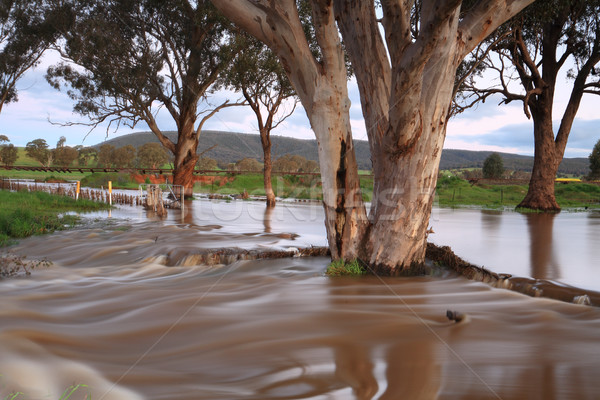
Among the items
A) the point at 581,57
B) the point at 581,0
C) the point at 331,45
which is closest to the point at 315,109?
the point at 331,45

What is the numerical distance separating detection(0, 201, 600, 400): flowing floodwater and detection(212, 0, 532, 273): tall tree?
0.75 metres

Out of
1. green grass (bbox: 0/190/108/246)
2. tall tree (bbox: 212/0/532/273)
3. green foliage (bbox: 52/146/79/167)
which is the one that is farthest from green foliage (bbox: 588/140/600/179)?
green foliage (bbox: 52/146/79/167)

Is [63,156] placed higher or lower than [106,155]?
lower

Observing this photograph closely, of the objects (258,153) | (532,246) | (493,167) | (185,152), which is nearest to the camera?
(532,246)

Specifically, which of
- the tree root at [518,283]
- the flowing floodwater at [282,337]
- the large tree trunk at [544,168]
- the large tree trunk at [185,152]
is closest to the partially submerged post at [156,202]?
the large tree trunk at [185,152]

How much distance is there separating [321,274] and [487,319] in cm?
268

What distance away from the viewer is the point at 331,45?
5.69 meters

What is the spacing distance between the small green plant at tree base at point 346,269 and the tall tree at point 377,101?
4.2 inches

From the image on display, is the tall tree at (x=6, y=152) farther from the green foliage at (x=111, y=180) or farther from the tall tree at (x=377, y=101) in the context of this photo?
the tall tree at (x=377, y=101)

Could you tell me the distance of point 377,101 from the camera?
5.99 m

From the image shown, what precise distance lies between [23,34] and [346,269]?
27035 millimetres

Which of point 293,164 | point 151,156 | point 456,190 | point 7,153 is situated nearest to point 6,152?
point 7,153

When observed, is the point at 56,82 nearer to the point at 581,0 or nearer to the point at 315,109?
the point at 315,109

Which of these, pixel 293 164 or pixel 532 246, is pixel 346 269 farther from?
pixel 293 164
